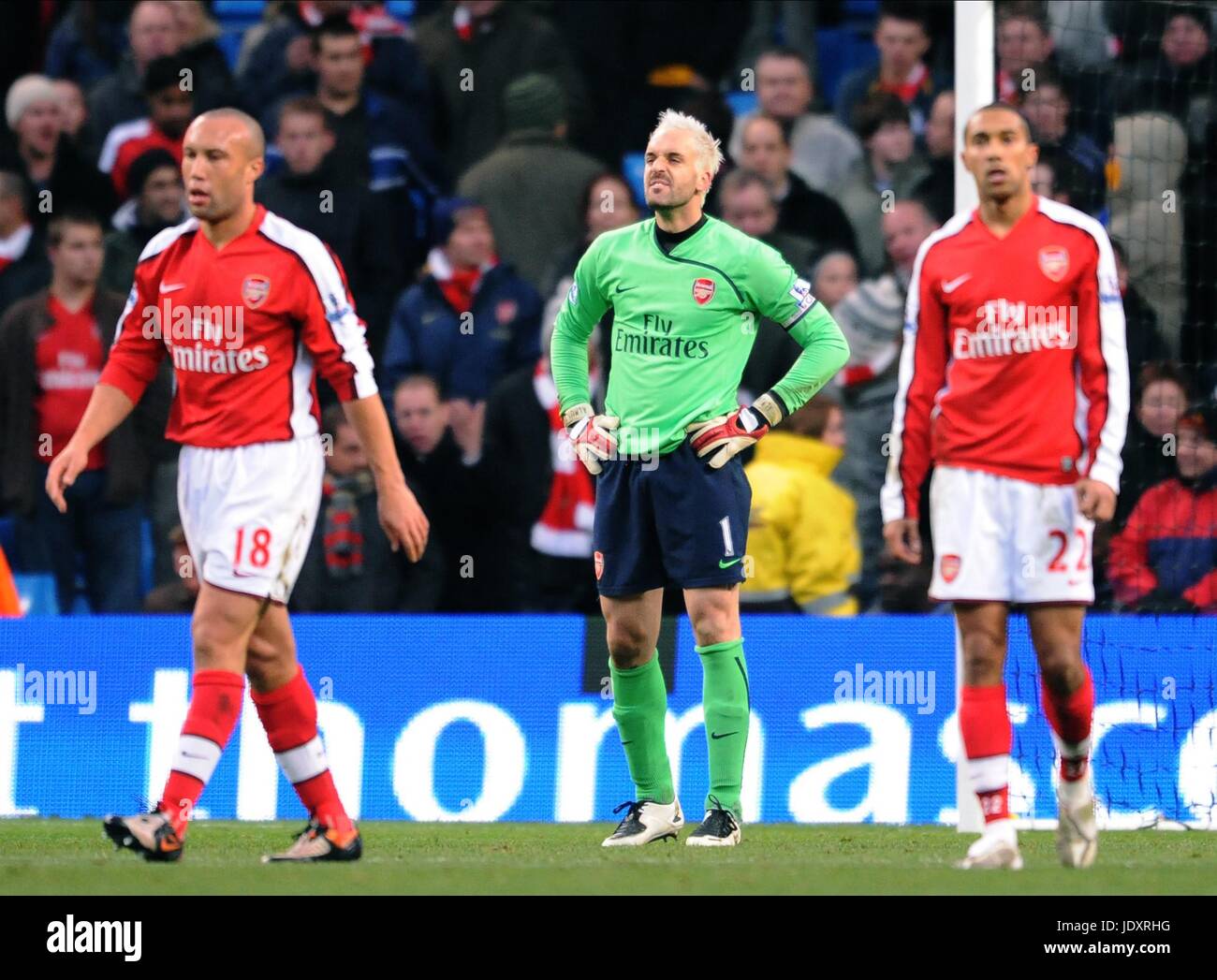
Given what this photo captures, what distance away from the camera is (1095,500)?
6137 millimetres

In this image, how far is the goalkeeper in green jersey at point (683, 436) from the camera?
23.5 feet

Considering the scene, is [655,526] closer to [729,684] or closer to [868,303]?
[729,684]

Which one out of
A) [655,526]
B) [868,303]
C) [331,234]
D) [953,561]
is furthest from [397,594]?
[953,561]

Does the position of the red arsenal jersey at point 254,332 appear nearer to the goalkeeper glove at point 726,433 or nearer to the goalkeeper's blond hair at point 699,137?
the goalkeeper glove at point 726,433

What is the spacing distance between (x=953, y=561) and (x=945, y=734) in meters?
2.64

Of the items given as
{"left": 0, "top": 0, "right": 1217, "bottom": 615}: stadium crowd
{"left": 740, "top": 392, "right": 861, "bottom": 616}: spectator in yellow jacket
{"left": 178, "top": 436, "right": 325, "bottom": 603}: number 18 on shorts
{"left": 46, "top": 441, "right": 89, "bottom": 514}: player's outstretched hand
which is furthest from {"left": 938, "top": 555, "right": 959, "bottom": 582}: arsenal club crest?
{"left": 0, "top": 0, "right": 1217, "bottom": 615}: stadium crowd

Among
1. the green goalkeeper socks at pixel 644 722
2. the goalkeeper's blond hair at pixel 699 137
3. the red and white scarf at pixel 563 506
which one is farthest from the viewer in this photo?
the red and white scarf at pixel 563 506

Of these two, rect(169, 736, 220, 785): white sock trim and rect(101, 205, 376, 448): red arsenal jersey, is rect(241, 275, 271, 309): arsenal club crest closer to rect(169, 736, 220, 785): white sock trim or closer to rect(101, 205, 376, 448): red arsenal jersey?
rect(101, 205, 376, 448): red arsenal jersey

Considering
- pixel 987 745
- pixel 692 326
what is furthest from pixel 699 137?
pixel 987 745

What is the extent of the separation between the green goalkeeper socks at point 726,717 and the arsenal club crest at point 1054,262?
66.8 inches

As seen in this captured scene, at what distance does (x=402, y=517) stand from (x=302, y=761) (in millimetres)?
761

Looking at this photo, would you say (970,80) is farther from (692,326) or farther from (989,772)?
(989,772)

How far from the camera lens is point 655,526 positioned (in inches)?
284

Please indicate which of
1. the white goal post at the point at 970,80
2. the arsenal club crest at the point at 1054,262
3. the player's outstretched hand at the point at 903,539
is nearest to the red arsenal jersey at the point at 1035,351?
the arsenal club crest at the point at 1054,262
